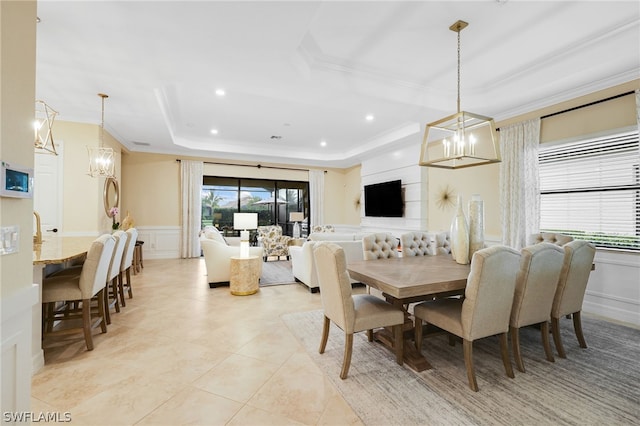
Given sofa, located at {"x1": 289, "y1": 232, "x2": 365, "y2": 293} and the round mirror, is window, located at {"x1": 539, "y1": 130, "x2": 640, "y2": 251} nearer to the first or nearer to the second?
sofa, located at {"x1": 289, "y1": 232, "x2": 365, "y2": 293}

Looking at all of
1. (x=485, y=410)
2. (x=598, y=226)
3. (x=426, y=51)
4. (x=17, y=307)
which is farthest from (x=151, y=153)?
(x=598, y=226)

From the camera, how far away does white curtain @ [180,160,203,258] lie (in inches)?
291

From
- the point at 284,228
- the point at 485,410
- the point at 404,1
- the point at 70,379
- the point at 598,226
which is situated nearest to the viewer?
the point at 485,410

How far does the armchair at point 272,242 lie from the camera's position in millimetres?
7055

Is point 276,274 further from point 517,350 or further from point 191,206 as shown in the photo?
point 517,350

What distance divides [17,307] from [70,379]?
1.50 meters

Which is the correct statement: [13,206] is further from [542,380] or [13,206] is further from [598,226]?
[598,226]

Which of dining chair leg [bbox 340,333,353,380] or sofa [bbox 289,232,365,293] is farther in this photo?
sofa [bbox 289,232,365,293]

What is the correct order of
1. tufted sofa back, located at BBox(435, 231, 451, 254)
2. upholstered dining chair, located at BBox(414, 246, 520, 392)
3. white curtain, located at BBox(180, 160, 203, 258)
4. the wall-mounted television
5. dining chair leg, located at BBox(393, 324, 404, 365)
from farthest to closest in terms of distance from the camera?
white curtain, located at BBox(180, 160, 203, 258) < the wall-mounted television < tufted sofa back, located at BBox(435, 231, 451, 254) < dining chair leg, located at BBox(393, 324, 404, 365) < upholstered dining chair, located at BBox(414, 246, 520, 392)

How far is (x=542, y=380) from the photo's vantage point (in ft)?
6.99

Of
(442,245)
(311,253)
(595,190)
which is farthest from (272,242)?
(595,190)

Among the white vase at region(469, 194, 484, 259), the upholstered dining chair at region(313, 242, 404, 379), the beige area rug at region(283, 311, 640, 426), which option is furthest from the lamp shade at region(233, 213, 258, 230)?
the white vase at region(469, 194, 484, 259)

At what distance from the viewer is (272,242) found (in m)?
7.08

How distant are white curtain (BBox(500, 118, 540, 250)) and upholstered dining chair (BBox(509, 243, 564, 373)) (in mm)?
2016
